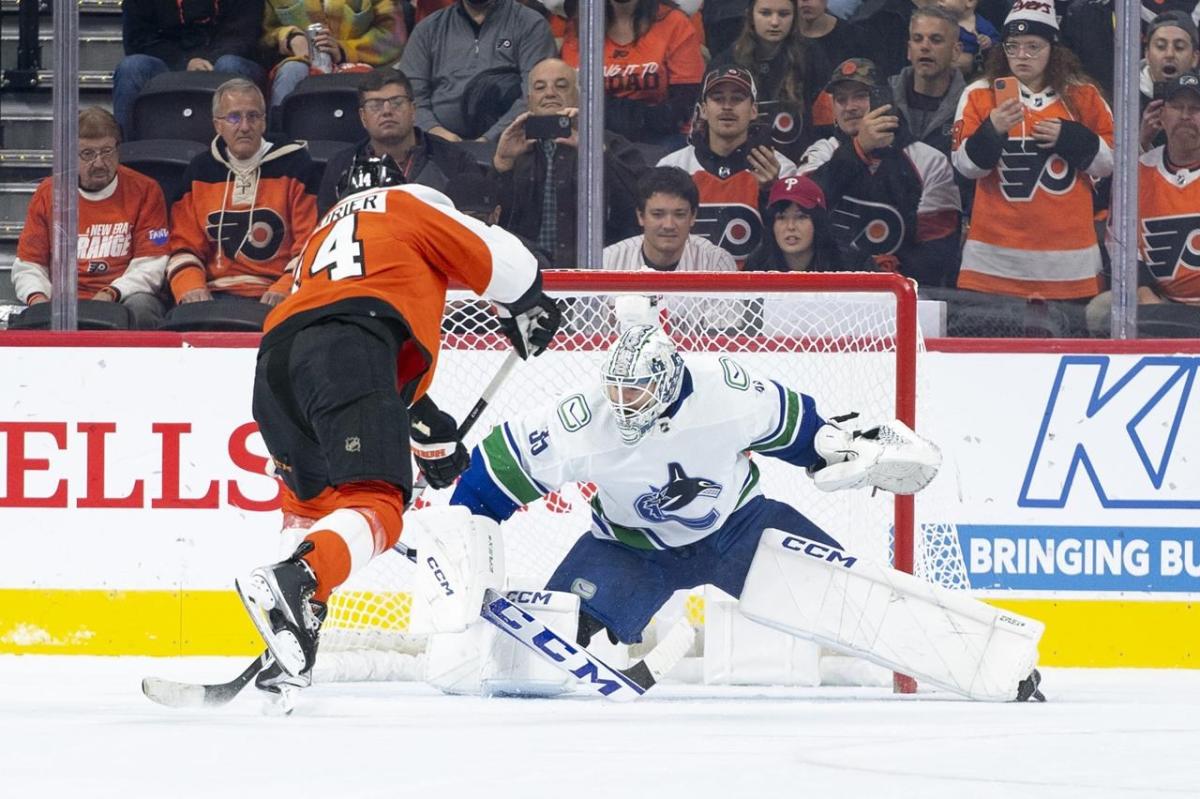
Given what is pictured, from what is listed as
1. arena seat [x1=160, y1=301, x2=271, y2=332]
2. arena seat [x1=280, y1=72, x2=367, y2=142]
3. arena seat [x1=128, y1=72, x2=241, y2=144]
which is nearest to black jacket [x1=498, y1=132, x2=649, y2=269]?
arena seat [x1=280, y1=72, x2=367, y2=142]

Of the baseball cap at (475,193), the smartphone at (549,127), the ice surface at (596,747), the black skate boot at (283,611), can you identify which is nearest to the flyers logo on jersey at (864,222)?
the smartphone at (549,127)

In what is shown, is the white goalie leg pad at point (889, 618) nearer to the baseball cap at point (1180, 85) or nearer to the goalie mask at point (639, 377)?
the goalie mask at point (639, 377)

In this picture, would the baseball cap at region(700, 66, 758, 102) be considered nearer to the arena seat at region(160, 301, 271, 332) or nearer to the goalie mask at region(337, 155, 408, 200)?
the arena seat at region(160, 301, 271, 332)

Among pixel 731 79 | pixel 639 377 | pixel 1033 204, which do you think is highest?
pixel 731 79

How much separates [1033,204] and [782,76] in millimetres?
755

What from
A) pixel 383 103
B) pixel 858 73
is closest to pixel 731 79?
pixel 858 73

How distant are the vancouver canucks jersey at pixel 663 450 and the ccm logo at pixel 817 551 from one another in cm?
16

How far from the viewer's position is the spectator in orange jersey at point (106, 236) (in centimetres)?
453

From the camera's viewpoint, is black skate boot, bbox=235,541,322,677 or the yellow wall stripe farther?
the yellow wall stripe

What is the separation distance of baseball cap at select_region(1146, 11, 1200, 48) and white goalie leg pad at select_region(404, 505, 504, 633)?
2338 mm

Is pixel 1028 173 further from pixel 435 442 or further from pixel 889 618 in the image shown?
pixel 435 442

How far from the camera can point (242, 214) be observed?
4.64m

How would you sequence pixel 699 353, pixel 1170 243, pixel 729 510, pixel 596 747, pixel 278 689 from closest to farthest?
pixel 596 747 → pixel 278 689 → pixel 729 510 → pixel 699 353 → pixel 1170 243

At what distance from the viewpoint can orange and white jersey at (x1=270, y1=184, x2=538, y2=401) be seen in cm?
291
